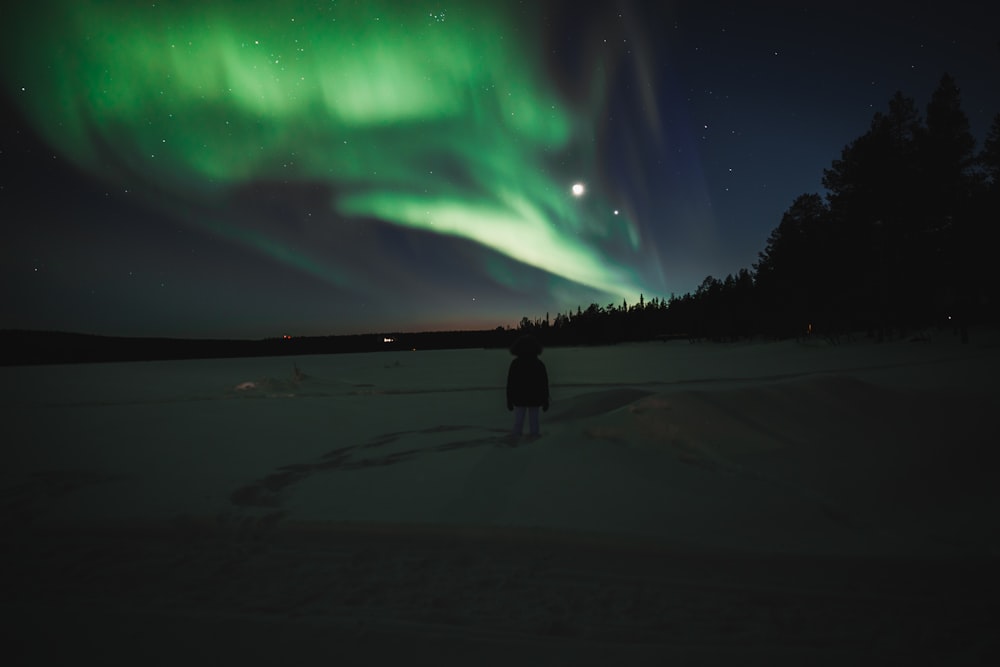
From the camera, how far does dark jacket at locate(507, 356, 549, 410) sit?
8688 millimetres

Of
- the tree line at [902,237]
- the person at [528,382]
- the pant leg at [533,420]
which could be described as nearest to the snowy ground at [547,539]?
the pant leg at [533,420]

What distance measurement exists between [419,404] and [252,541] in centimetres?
1068

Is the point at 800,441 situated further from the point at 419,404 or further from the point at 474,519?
the point at 419,404

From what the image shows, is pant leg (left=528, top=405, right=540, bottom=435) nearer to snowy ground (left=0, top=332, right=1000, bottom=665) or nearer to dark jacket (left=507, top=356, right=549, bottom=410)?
dark jacket (left=507, top=356, right=549, bottom=410)

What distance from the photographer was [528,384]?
870 centimetres

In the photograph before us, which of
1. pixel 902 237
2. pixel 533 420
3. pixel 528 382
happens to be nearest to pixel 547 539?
pixel 533 420

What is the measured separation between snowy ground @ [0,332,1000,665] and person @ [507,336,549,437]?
0.71 m

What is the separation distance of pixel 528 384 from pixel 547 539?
4170mm

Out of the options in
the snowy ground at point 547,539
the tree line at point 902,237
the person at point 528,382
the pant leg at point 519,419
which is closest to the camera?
the snowy ground at point 547,539

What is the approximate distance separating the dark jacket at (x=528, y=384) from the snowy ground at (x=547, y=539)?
2.63 ft

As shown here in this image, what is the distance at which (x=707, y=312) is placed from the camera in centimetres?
7725

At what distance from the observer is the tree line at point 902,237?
26266 millimetres

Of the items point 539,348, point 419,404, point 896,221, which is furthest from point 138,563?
point 896,221

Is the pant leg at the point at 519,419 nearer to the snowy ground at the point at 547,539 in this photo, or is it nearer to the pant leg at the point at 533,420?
→ the pant leg at the point at 533,420
